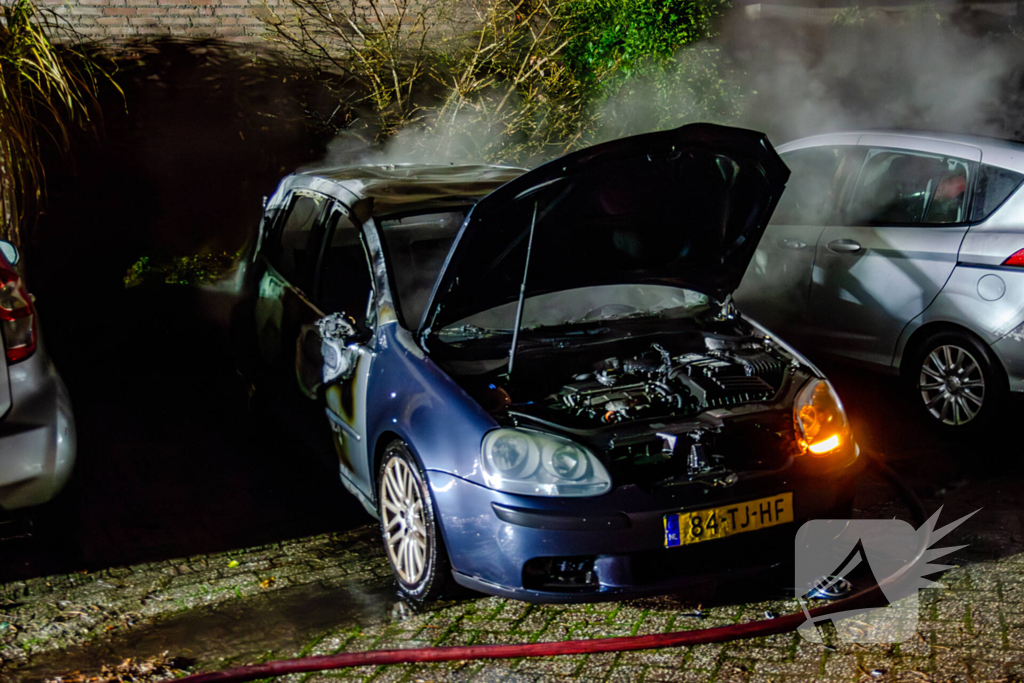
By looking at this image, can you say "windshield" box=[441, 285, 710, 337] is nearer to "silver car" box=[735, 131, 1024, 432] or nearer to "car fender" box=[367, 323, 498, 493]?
"car fender" box=[367, 323, 498, 493]

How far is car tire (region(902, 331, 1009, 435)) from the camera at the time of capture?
4898mm

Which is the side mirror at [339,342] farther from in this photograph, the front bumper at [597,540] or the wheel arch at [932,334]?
the wheel arch at [932,334]

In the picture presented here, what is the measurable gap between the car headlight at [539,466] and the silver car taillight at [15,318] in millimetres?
2042

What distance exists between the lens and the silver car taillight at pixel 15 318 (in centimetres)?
371

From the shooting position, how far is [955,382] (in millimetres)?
5090

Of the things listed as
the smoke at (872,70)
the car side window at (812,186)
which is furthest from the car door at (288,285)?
the smoke at (872,70)

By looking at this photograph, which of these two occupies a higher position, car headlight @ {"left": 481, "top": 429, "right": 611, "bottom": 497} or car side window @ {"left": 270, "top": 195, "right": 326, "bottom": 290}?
car side window @ {"left": 270, "top": 195, "right": 326, "bottom": 290}

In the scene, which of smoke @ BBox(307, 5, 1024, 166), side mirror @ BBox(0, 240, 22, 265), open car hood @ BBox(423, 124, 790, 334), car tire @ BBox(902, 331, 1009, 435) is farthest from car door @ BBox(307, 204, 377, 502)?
smoke @ BBox(307, 5, 1024, 166)

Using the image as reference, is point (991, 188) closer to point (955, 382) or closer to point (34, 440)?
point (955, 382)

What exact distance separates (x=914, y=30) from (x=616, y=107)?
413 centimetres

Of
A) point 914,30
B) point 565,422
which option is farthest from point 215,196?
point 914,30

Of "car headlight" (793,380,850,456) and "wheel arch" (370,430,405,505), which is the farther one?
"wheel arch" (370,430,405,505)

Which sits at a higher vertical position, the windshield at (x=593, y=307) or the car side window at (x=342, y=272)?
the car side window at (x=342, y=272)

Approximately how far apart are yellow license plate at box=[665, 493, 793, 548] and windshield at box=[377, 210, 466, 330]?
1383mm
